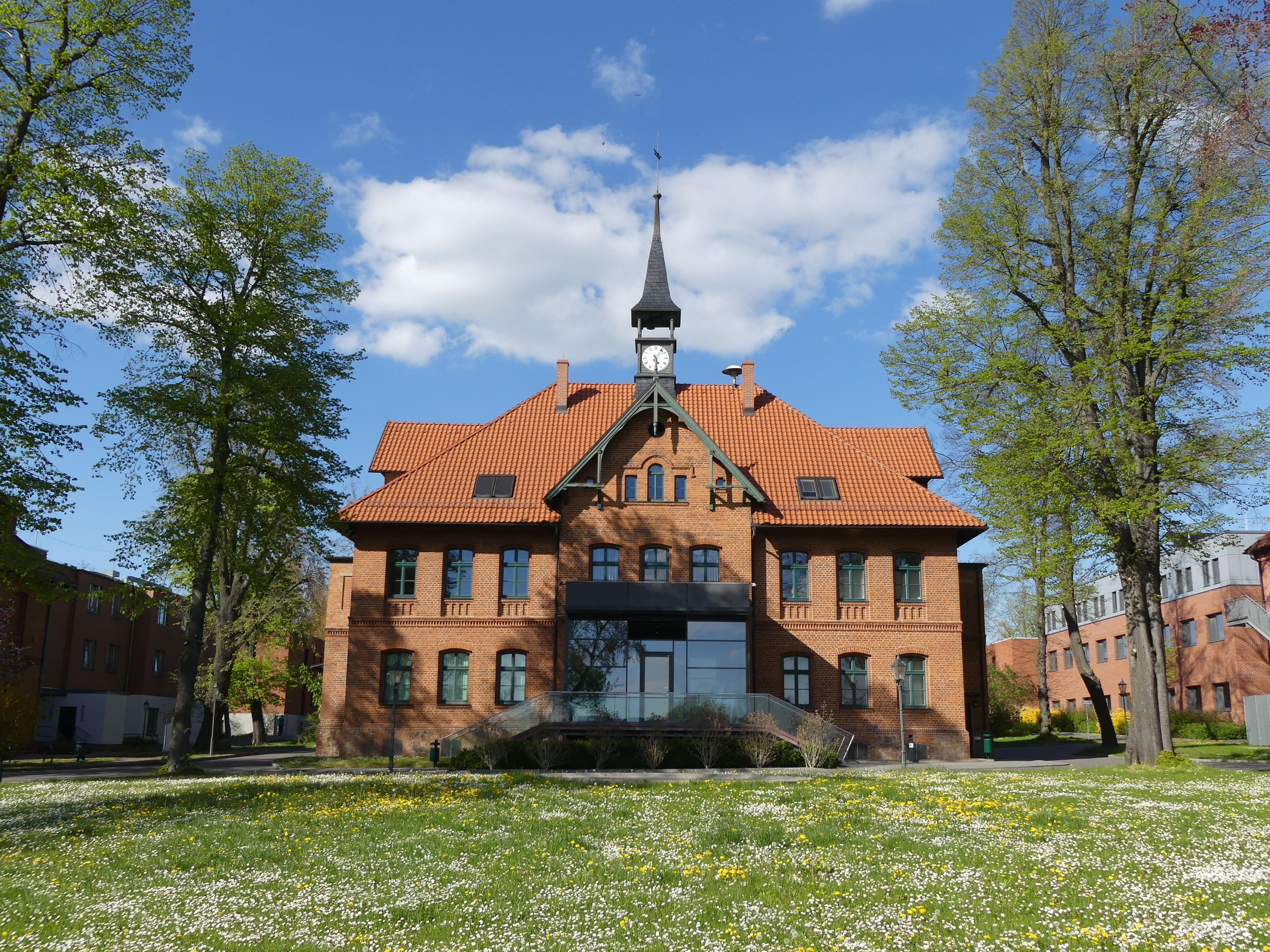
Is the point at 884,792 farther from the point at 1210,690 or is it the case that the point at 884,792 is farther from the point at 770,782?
the point at 1210,690

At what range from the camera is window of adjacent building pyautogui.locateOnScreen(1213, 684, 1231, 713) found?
1672 inches

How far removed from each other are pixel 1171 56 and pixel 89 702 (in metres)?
43.7

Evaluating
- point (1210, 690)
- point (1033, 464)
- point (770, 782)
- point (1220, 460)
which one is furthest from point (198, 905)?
point (1210, 690)

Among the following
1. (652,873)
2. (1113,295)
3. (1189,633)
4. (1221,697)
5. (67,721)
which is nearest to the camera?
(652,873)

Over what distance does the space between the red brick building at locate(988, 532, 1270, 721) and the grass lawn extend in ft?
77.0

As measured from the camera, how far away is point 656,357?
111ft

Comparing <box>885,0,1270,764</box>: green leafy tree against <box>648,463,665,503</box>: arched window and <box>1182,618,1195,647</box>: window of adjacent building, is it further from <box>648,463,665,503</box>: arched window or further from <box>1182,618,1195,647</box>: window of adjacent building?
<box>1182,618,1195,647</box>: window of adjacent building

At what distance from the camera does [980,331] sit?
930 inches

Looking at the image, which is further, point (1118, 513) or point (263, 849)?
point (1118, 513)

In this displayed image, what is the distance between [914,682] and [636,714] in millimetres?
8944

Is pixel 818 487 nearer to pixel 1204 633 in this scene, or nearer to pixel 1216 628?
pixel 1216 628

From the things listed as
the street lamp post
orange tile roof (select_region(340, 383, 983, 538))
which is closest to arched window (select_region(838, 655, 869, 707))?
the street lamp post

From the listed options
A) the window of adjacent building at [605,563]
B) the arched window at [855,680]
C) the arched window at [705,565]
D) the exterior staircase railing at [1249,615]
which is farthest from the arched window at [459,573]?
the exterior staircase railing at [1249,615]

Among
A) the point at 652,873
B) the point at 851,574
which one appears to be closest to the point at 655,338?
the point at 851,574
